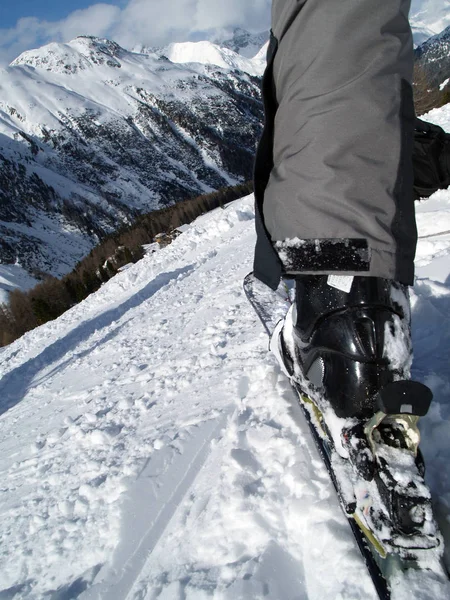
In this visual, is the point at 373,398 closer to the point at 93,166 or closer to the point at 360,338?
the point at 360,338

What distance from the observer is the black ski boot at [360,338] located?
3.85 feet

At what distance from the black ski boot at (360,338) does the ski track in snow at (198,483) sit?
42 centimetres

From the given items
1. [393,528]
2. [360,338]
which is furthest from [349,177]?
[393,528]

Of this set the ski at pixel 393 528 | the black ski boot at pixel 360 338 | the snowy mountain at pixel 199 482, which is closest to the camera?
the ski at pixel 393 528

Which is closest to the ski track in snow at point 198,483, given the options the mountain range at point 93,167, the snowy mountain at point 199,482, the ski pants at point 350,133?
the snowy mountain at point 199,482

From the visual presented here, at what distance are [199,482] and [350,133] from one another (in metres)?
1.60

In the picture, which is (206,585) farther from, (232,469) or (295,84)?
(295,84)

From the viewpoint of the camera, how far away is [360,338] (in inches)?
46.6

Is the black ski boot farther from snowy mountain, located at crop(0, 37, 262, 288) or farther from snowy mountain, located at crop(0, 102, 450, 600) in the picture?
snowy mountain, located at crop(0, 37, 262, 288)

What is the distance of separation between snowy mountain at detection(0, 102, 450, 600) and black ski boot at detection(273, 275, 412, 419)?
16.5 inches

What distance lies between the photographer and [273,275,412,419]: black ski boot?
1.17 metres

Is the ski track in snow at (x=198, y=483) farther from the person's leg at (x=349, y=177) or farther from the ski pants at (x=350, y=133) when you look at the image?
the ski pants at (x=350, y=133)

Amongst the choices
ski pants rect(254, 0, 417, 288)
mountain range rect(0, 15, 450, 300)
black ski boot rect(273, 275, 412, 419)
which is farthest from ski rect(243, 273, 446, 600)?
mountain range rect(0, 15, 450, 300)

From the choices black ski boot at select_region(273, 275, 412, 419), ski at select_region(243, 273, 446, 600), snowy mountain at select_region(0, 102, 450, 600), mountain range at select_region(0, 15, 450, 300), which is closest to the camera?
ski at select_region(243, 273, 446, 600)
